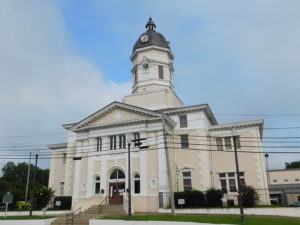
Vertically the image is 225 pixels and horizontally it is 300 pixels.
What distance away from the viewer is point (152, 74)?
38.7m

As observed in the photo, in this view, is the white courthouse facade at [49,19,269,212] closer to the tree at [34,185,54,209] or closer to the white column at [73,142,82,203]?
the white column at [73,142,82,203]

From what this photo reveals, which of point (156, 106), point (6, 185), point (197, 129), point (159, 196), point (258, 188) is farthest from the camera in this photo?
point (6, 185)

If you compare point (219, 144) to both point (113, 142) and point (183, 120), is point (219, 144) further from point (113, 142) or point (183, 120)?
point (113, 142)

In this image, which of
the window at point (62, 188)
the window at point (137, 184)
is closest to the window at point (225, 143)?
the window at point (137, 184)

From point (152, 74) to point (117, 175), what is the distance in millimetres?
14198

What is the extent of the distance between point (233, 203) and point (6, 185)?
2395 inches

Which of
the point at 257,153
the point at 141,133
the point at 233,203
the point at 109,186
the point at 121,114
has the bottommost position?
the point at 233,203

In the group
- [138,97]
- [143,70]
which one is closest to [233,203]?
[138,97]

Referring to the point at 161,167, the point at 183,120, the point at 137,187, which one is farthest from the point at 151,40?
the point at 137,187

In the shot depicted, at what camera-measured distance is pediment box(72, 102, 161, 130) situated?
105 feet

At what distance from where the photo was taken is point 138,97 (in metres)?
38.0

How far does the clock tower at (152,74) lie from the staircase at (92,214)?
13.8 meters

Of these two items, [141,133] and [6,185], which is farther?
[6,185]

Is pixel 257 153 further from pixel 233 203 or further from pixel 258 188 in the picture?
pixel 233 203
